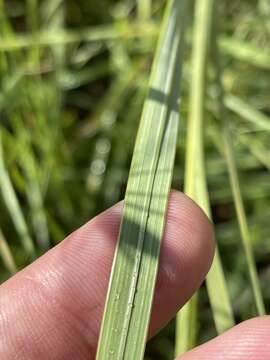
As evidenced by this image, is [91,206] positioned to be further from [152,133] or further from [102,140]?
[152,133]

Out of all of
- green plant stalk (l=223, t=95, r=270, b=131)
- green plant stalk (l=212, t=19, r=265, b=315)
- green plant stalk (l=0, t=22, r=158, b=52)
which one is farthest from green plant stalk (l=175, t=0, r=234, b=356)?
green plant stalk (l=0, t=22, r=158, b=52)

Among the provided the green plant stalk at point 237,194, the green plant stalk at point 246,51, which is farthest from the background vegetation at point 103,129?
the green plant stalk at point 237,194

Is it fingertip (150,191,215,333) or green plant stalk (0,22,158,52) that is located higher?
green plant stalk (0,22,158,52)

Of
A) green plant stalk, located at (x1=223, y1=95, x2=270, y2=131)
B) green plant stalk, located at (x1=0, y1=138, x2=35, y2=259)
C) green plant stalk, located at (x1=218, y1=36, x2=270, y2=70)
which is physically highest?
green plant stalk, located at (x1=218, y1=36, x2=270, y2=70)

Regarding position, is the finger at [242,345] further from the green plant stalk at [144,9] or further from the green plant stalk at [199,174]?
the green plant stalk at [144,9]

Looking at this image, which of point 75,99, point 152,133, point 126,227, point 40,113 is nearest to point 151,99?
point 152,133

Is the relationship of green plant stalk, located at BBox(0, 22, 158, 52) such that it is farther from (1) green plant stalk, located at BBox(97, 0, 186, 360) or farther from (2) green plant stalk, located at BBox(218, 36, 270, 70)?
(1) green plant stalk, located at BBox(97, 0, 186, 360)
